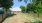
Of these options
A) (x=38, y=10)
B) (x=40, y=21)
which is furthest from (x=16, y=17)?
(x=38, y=10)

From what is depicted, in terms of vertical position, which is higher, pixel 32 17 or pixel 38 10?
pixel 38 10

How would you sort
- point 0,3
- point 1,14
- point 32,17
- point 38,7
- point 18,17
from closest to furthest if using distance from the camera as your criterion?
point 38,7 → point 0,3 → point 1,14 → point 32,17 → point 18,17

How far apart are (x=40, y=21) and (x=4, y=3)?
1527 mm

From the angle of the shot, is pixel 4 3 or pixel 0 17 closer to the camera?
pixel 4 3

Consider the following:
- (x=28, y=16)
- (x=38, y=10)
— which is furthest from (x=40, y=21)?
(x=28, y=16)

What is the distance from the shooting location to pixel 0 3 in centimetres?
531

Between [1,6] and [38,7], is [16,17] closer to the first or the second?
[1,6]

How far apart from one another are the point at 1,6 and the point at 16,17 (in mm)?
1467

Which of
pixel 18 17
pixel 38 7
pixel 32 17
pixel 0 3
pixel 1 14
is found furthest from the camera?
pixel 18 17

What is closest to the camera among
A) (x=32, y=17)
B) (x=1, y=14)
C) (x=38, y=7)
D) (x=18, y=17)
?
(x=38, y=7)

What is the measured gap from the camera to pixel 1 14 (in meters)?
5.71

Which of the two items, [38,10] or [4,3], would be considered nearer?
[38,10]

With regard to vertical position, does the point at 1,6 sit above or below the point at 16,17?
above

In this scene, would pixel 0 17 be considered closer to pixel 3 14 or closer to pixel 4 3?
pixel 3 14
